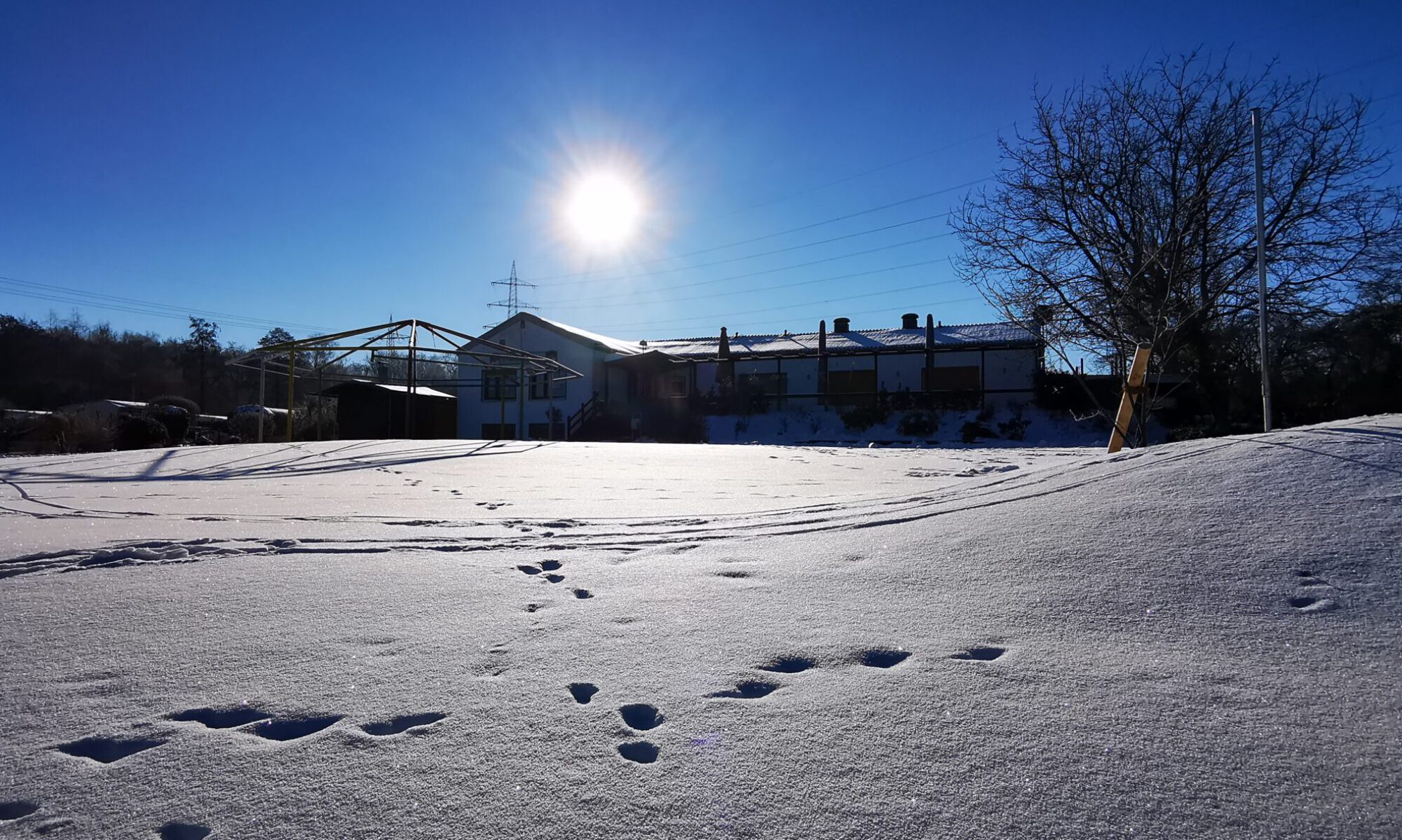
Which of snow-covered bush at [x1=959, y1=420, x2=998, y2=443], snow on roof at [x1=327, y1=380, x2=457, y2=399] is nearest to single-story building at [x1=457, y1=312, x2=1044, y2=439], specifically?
snow-covered bush at [x1=959, y1=420, x2=998, y2=443]

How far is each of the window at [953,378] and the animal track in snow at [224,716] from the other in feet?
82.0

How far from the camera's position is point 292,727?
5.19ft

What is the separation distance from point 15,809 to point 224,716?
367 millimetres

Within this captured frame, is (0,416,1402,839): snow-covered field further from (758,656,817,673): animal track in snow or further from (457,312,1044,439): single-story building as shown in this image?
(457,312,1044,439): single-story building

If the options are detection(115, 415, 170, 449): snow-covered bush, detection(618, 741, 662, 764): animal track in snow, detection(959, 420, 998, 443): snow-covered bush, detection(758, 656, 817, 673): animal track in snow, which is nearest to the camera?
detection(618, 741, 662, 764): animal track in snow

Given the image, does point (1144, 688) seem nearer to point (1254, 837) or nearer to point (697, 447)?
point (1254, 837)

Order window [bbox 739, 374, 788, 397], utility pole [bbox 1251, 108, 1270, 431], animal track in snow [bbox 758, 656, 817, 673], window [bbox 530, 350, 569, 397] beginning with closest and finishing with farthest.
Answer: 1. animal track in snow [bbox 758, 656, 817, 673]
2. utility pole [bbox 1251, 108, 1270, 431]
3. window [bbox 739, 374, 788, 397]
4. window [bbox 530, 350, 569, 397]

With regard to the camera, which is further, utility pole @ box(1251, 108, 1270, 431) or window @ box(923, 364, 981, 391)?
window @ box(923, 364, 981, 391)

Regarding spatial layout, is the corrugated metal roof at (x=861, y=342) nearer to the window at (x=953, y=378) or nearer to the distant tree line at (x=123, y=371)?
the window at (x=953, y=378)

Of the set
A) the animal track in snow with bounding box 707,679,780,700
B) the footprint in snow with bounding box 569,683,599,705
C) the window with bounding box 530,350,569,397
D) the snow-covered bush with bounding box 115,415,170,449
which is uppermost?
the window with bounding box 530,350,569,397

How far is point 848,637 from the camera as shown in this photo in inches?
80.0

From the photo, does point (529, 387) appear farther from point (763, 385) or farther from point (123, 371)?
point (123, 371)

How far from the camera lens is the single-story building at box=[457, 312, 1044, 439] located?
24.3 meters

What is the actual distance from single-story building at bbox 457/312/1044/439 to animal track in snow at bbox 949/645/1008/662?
830 inches
